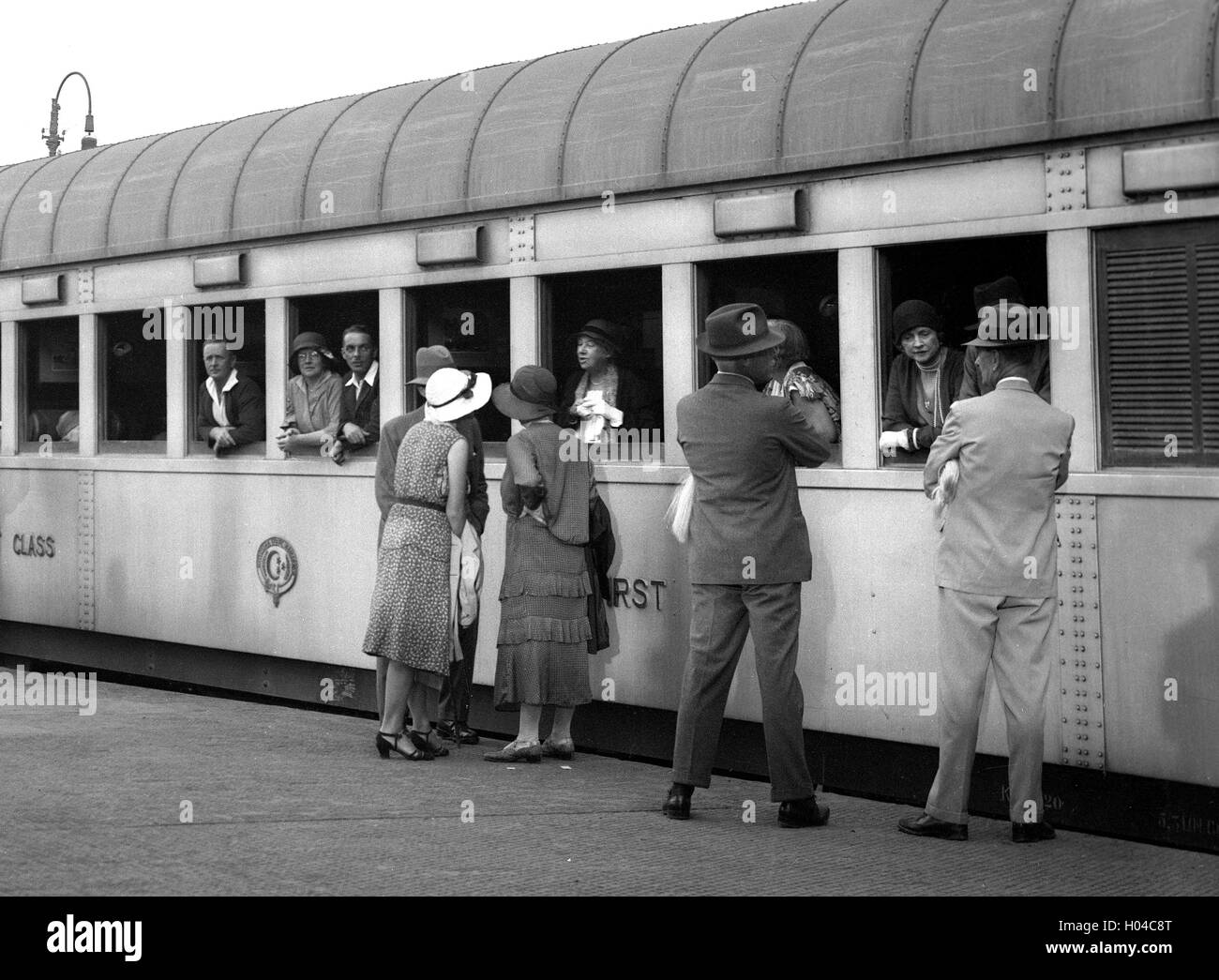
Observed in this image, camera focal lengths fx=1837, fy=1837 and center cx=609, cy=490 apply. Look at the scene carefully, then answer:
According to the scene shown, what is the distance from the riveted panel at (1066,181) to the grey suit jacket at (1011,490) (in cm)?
62

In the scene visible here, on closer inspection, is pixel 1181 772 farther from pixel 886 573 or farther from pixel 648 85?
pixel 648 85

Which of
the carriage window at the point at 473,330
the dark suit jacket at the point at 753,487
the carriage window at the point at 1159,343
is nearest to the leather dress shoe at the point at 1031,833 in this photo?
the dark suit jacket at the point at 753,487

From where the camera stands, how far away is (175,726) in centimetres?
833

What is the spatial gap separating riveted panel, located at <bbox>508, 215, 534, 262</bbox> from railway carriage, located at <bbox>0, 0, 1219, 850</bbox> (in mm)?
17

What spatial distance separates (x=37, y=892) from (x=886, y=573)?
2.94 metres

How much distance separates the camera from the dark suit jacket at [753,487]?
5.89 meters

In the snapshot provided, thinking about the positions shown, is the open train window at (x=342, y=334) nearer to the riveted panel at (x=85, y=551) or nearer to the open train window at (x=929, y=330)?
the riveted panel at (x=85, y=551)

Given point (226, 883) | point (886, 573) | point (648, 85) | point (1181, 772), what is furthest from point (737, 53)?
point (226, 883)

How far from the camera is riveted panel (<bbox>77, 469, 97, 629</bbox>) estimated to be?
9875 mm

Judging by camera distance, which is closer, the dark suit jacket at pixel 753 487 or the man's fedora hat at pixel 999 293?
the man's fedora hat at pixel 999 293

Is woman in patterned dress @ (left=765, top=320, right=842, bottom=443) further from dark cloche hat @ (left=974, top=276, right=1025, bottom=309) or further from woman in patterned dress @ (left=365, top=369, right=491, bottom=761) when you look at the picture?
woman in patterned dress @ (left=365, top=369, right=491, bottom=761)

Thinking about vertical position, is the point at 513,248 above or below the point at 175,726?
above

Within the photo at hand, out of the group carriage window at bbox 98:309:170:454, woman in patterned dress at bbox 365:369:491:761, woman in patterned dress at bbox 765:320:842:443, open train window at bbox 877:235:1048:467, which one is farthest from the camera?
carriage window at bbox 98:309:170:454

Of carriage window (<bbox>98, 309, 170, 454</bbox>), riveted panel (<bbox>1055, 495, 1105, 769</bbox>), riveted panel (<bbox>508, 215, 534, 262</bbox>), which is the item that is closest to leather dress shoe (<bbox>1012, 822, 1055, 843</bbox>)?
riveted panel (<bbox>1055, 495, 1105, 769</bbox>)
